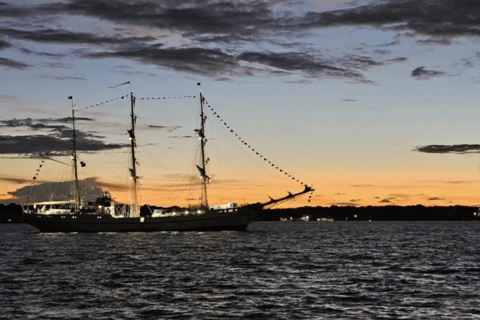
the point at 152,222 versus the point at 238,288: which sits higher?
the point at 152,222

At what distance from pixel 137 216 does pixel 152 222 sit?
448 centimetres

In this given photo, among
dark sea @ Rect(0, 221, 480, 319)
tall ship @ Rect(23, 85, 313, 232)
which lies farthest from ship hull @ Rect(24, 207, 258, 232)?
dark sea @ Rect(0, 221, 480, 319)

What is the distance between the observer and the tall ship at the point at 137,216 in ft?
446

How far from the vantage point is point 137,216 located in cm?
14138

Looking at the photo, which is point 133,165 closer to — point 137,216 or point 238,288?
point 137,216

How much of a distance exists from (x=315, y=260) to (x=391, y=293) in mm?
26355

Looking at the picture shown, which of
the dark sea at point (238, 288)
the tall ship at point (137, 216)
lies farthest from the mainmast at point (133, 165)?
the dark sea at point (238, 288)

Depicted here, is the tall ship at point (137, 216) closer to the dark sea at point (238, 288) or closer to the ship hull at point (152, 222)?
the ship hull at point (152, 222)

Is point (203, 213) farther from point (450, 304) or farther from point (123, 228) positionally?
point (450, 304)

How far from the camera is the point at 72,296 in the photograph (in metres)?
39.0

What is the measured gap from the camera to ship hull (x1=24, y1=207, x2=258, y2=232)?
13575 cm

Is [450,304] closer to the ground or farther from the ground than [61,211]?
closer to the ground

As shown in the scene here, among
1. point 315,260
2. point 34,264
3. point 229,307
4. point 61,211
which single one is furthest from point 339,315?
point 61,211

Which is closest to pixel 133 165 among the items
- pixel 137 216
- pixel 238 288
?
pixel 137 216
